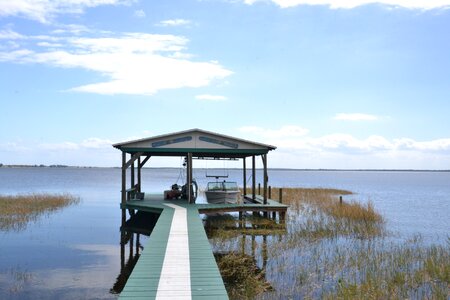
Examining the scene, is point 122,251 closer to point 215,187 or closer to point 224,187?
point 215,187

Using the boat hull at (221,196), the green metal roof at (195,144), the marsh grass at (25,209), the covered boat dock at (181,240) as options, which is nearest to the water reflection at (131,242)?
the covered boat dock at (181,240)

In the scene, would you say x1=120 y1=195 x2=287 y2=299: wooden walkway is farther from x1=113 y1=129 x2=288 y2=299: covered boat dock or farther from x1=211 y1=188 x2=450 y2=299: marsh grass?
x1=211 y1=188 x2=450 y2=299: marsh grass

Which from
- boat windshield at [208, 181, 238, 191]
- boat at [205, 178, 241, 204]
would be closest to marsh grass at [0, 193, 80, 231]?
boat at [205, 178, 241, 204]

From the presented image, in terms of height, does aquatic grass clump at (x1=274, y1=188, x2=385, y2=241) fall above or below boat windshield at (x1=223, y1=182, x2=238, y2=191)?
below

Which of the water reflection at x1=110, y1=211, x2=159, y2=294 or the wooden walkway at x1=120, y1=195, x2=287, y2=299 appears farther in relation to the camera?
the water reflection at x1=110, y1=211, x2=159, y2=294

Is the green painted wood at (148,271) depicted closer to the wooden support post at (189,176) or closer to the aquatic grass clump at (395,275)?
the aquatic grass clump at (395,275)

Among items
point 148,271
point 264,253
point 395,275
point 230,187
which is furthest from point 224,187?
point 148,271

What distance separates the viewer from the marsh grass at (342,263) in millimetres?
10461

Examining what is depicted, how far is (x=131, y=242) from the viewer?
18.4 metres

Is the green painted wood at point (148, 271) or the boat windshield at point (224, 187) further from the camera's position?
the boat windshield at point (224, 187)

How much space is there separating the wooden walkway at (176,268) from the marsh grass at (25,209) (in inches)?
428

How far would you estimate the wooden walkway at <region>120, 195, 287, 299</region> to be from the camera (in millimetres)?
7266

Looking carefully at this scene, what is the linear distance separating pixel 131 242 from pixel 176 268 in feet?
33.2

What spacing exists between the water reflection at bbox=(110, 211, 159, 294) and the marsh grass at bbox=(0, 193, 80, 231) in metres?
5.11
